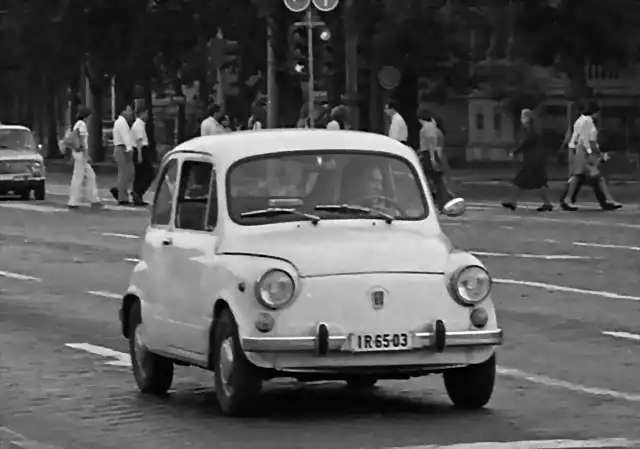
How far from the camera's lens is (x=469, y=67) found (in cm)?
6234

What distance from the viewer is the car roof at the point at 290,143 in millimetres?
11375

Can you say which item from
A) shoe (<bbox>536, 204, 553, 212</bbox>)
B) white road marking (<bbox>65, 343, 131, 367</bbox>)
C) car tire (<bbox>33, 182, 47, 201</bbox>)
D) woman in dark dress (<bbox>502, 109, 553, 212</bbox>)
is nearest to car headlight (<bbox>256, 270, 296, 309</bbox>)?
white road marking (<bbox>65, 343, 131, 367</bbox>)

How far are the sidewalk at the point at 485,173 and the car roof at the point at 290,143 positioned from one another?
40.0 metres

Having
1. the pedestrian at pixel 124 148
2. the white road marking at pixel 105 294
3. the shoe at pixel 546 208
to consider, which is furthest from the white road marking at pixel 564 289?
the pedestrian at pixel 124 148

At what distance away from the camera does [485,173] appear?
210ft

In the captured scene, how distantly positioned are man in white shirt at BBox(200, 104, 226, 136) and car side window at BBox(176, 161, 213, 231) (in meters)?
23.3

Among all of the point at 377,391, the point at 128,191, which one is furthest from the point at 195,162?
the point at 128,191

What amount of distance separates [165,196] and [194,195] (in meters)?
0.48

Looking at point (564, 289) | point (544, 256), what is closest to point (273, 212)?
point (564, 289)

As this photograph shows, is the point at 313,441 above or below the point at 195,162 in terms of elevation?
below

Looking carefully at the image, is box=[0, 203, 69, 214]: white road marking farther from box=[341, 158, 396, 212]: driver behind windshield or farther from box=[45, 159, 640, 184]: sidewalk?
box=[341, 158, 396, 212]: driver behind windshield

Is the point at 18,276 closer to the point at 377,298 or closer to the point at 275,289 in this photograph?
the point at 275,289

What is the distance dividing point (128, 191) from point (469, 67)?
25.2 metres

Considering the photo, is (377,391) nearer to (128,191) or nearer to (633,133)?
(128,191)
